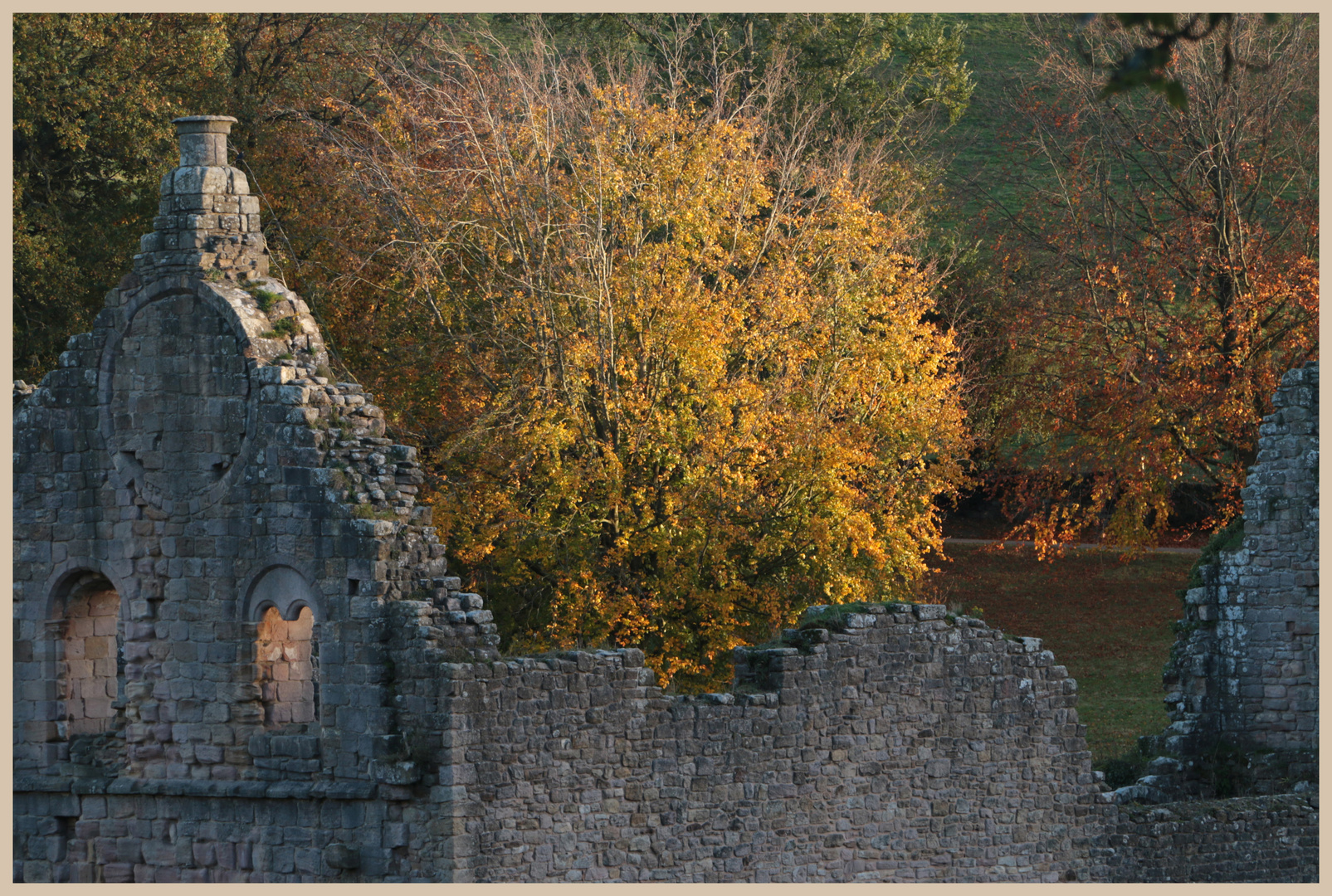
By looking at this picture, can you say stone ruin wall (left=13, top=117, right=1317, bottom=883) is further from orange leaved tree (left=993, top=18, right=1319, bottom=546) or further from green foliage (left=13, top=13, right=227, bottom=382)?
orange leaved tree (left=993, top=18, right=1319, bottom=546)

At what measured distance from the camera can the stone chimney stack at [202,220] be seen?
869 inches

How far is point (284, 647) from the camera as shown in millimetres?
21797

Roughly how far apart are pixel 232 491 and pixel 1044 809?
8293 mm

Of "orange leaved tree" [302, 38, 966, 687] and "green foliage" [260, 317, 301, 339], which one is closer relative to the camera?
"green foliage" [260, 317, 301, 339]

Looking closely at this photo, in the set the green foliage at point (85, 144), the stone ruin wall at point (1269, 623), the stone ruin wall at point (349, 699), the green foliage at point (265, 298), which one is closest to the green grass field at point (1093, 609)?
the stone ruin wall at point (1269, 623)

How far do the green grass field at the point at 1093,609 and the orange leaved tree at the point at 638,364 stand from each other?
14.0 feet

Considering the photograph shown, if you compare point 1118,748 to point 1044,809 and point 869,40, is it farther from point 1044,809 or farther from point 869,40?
point 869,40

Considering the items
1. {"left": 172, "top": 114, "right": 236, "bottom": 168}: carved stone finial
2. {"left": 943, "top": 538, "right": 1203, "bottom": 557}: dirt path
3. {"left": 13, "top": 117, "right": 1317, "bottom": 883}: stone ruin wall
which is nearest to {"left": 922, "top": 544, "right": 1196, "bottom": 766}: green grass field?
{"left": 943, "top": 538, "right": 1203, "bottom": 557}: dirt path

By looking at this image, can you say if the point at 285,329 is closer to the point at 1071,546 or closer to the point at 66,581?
the point at 66,581

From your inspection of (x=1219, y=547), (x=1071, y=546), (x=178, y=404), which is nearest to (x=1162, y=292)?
(x=1071, y=546)

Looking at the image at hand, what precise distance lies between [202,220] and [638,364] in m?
10.7

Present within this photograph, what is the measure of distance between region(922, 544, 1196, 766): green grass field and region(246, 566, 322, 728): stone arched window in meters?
15.8

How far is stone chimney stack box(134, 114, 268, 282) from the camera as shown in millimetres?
22078

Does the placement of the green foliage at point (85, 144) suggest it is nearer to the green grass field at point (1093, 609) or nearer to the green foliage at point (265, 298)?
the green grass field at point (1093, 609)
